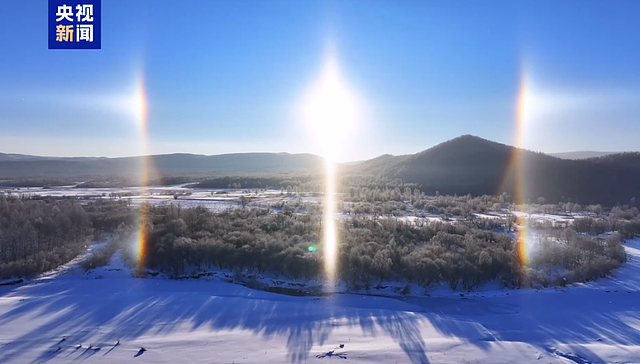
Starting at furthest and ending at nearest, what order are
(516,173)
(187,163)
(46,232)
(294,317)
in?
(187,163), (516,173), (46,232), (294,317)

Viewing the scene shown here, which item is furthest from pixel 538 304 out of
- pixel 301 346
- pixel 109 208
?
pixel 109 208

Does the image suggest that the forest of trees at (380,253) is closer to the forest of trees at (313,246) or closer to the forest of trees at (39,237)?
the forest of trees at (313,246)

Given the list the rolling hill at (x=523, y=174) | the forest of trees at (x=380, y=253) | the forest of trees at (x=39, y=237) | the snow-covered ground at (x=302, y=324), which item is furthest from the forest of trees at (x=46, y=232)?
the rolling hill at (x=523, y=174)

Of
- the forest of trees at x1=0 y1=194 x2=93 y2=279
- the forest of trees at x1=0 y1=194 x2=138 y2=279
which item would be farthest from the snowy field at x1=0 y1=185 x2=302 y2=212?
the forest of trees at x1=0 y1=194 x2=93 y2=279

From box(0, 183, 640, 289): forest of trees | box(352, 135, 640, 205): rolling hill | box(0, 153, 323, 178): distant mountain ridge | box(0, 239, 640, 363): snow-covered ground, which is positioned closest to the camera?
box(0, 239, 640, 363): snow-covered ground

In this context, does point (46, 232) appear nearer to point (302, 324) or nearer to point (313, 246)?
point (313, 246)

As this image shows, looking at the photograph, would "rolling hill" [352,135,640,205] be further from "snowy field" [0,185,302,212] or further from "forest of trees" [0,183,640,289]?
"forest of trees" [0,183,640,289]

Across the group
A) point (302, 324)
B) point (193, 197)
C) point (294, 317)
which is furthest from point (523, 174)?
point (302, 324)

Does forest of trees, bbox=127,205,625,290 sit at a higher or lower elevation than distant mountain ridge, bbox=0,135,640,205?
lower
